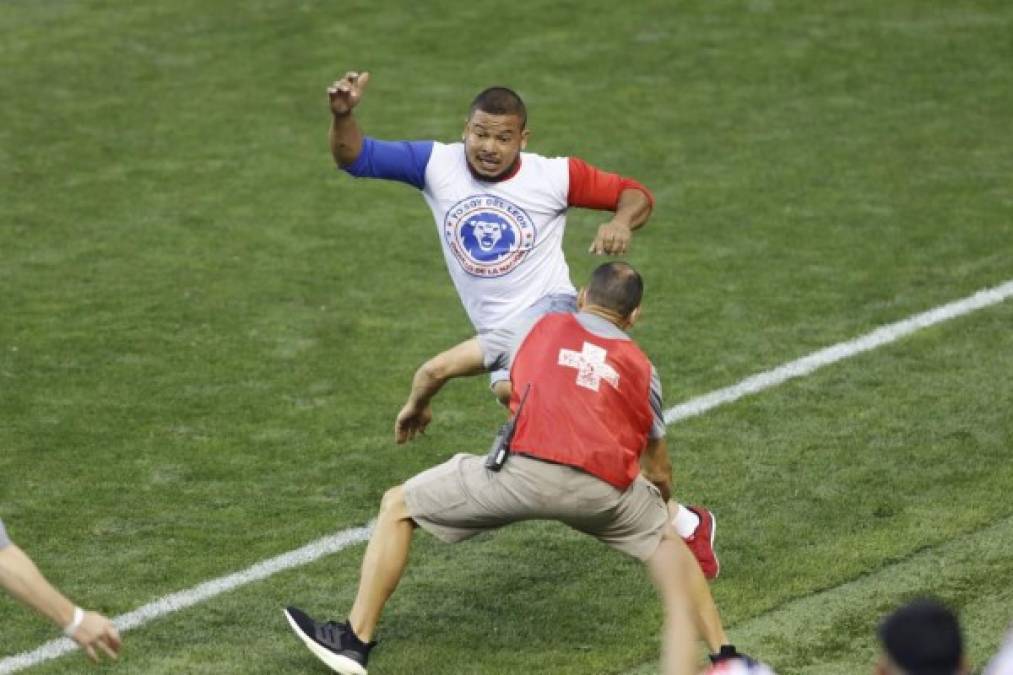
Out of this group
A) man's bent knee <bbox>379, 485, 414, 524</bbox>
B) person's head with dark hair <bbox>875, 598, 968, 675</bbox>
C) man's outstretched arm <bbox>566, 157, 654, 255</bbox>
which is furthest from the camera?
man's outstretched arm <bbox>566, 157, 654, 255</bbox>

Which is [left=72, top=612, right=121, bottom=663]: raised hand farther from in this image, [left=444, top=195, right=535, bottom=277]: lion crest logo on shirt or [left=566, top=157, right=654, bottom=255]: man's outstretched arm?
[left=566, top=157, right=654, bottom=255]: man's outstretched arm

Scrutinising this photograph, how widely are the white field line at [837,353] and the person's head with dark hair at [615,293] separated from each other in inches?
122

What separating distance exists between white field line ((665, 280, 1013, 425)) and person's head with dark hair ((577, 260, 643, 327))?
311 cm

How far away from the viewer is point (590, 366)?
713 centimetres

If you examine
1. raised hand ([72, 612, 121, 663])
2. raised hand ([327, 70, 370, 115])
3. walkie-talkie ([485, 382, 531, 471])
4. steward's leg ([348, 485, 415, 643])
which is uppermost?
raised hand ([327, 70, 370, 115])

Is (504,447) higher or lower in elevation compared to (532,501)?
higher

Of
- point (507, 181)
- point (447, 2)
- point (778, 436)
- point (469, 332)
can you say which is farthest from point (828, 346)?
point (447, 2)

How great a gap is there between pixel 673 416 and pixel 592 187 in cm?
217

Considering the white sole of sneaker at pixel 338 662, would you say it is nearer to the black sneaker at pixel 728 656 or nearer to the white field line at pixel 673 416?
the white field line at pixel 673 416

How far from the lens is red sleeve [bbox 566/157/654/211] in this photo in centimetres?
871

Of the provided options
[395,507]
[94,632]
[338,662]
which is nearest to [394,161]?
[395,507]

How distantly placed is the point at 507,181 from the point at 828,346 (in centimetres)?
346

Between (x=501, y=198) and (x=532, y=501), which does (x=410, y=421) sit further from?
(x=532, y=501)

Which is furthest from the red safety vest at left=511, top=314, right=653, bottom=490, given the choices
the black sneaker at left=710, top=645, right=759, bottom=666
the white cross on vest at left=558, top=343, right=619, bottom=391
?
the black sneaker at left=710, top=645, right=759, bottom=666
